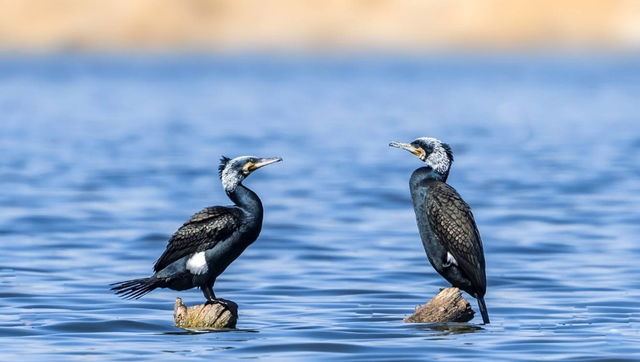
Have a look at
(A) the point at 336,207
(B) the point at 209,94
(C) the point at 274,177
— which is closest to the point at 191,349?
(A) the point at 336,207

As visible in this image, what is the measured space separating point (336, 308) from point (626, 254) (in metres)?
5.33

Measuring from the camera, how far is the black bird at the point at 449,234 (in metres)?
10.5

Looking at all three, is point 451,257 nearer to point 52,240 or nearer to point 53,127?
point 52,240

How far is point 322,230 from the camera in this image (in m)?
18.8

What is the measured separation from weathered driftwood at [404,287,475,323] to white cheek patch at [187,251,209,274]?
1.80 meters

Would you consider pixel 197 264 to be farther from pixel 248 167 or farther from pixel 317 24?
pixel 317 24

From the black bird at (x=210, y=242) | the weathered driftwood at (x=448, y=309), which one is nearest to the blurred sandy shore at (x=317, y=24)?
the black bird at (x=210, y=242)

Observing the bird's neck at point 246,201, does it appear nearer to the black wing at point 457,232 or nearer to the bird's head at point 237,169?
the bird's head at point 237,169

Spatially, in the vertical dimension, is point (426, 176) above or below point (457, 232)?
above

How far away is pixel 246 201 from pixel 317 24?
14804 cm

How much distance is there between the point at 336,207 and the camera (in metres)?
21.6

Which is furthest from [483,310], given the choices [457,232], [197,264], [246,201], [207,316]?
[197,264]

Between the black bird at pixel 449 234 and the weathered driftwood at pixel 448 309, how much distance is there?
17cm

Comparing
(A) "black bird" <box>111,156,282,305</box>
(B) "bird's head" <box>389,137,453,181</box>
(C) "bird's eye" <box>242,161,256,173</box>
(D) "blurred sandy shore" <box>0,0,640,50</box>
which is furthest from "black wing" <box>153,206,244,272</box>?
(D) "blurred sandy shore" <box>0,0,640,50</box>
